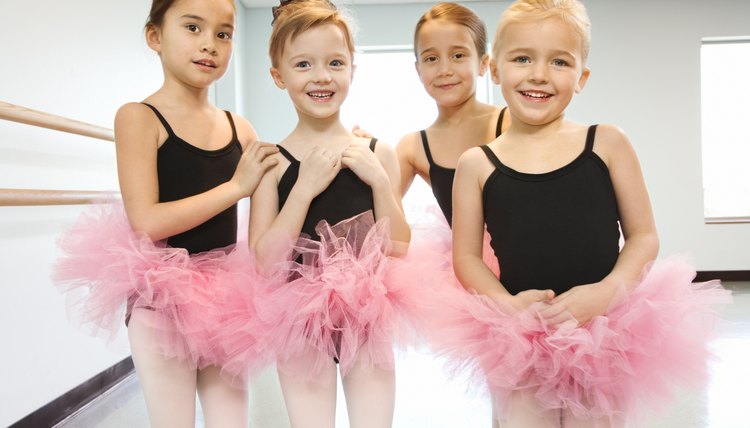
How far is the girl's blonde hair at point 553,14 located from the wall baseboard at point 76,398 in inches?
75.7

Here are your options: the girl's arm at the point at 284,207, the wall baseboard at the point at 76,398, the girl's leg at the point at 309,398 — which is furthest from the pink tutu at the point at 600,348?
→ the wall baseboard at the point at 76,398

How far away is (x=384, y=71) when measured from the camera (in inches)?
218

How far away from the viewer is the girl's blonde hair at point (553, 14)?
1177mm

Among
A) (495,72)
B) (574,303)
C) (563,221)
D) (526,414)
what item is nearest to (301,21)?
(495,72)

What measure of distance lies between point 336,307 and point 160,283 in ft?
1.09

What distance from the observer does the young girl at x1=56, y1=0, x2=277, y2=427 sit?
45.2 inches

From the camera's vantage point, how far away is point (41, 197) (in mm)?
2029

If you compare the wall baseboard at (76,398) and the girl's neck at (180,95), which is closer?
the girl's neck at (180,95)

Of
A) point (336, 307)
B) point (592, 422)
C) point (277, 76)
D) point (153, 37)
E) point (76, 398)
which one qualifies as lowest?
point (76, 398)

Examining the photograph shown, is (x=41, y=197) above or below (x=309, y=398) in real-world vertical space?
above

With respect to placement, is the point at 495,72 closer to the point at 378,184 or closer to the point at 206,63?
the point at 378,184

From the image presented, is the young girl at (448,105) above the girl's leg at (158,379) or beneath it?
above

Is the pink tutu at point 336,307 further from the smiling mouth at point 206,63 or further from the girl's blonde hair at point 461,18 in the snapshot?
the girl's blonde hair at point 461,18

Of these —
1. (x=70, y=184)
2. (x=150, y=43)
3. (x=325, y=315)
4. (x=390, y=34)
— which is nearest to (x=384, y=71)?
(x=390, y=34)
